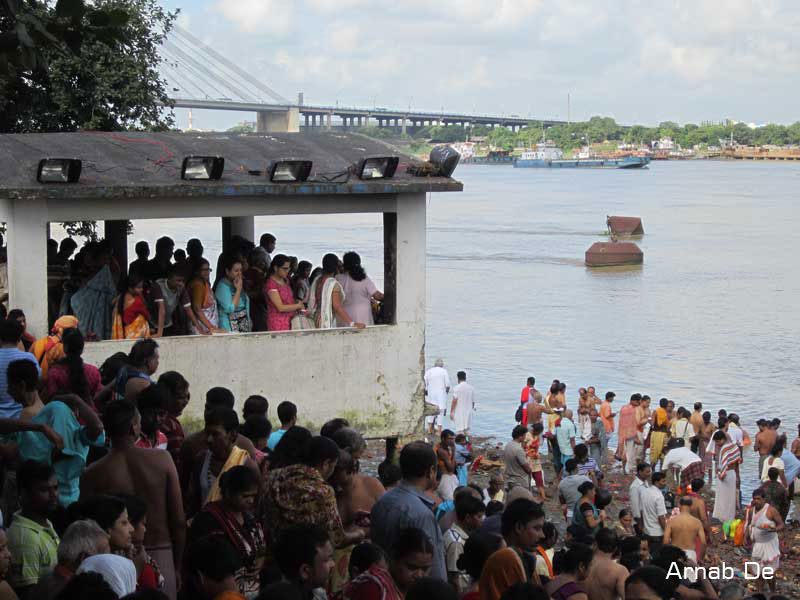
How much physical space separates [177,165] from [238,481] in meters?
5.86

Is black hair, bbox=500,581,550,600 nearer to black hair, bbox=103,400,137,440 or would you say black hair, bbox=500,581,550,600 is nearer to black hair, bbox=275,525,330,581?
black hair, bbox=275,525,330,581

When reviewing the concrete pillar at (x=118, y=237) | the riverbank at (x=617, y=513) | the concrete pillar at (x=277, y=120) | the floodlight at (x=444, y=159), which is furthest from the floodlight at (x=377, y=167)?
the concrete pillar at (x=277, y=120)

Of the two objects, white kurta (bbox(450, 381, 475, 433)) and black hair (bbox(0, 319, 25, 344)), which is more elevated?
black hair (bbox(0, 319, 25, 344))

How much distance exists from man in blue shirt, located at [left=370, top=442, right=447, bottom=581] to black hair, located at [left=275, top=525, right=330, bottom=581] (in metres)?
0.77

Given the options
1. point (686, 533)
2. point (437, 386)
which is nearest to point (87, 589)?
point (686, 533)

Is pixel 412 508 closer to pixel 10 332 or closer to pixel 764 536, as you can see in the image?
pixel 10 332

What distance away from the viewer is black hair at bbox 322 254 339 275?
1062cm

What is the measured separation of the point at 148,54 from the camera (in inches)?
766

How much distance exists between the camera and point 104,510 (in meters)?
4.87

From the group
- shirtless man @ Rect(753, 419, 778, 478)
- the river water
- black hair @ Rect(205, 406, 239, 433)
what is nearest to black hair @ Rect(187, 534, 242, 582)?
black hair @ Rect(205, 406, 239, 433)

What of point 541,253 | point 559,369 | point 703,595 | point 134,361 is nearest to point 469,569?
point 703,595

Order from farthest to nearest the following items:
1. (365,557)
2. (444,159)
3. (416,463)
→ 1. (444,159)
2. (416,463)
3. (365,557)

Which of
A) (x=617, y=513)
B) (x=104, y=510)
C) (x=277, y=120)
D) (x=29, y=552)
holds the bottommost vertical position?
(x=617, y=513)

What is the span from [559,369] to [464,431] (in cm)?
1242
